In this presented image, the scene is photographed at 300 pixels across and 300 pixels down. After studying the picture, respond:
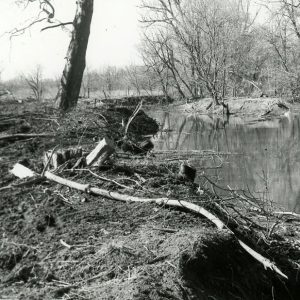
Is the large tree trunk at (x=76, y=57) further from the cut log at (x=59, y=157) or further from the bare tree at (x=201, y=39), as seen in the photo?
the bare tree at (x=201, y=39)

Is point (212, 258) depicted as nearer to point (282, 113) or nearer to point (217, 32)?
point (282, 113)

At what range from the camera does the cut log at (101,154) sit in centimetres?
696

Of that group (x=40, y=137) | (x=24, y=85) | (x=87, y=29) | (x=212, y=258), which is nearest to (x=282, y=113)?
(x=87, y=29)

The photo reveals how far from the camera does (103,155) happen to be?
279 inches

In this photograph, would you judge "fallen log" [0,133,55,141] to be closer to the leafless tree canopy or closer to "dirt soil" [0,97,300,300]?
"dirt soil" [0,97,300,300]

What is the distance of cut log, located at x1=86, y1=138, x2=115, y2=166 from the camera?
696cm

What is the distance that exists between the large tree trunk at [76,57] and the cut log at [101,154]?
684 cm

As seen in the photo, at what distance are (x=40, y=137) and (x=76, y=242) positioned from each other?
5.12 metres

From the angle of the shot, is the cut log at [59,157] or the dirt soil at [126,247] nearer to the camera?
the dirt soil at [126,247]

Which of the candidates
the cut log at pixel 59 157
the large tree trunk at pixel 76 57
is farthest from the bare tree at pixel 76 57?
the cut log at pixel 59 157

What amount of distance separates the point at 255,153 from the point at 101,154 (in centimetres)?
806

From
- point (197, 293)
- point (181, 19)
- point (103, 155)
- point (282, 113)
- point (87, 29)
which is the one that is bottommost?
point (282, 113)

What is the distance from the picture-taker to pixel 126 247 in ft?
14.4

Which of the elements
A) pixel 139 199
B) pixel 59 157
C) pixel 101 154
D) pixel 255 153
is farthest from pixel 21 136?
pixel 255 153
